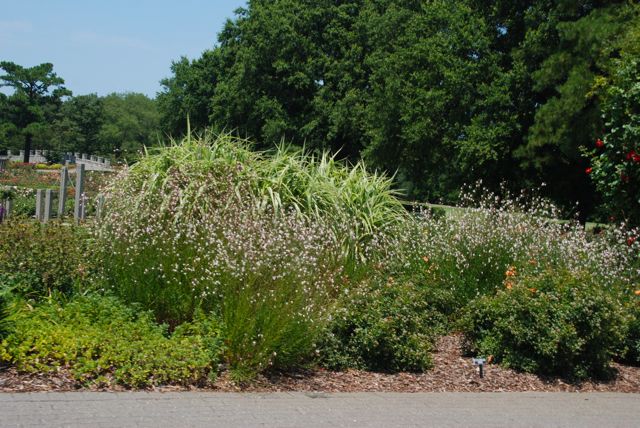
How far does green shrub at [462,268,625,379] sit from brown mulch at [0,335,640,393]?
0.18 metres

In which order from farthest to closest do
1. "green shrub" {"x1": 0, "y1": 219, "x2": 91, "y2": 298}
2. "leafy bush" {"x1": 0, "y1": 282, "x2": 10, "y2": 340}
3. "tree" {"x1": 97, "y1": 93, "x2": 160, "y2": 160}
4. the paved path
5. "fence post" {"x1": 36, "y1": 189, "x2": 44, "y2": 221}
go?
"tree" {"x1": 97, "y1": 93, "x2": 160, "y2": 160}, "fence post" {"x1": 36, "y1": 189, "x2": 44, "y2": 221}, "green shrub" {"x1": 0, "y1": 219, "x2": 91, "y2": 298}, "leafy bush" {"x1": 0, "y1": 282, "x2": 10, "y2": 340}, the paved path

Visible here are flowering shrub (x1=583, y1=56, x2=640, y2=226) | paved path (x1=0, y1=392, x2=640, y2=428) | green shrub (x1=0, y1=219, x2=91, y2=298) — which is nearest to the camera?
paved path (x1=0, y1=392, x2=640, y2=428)

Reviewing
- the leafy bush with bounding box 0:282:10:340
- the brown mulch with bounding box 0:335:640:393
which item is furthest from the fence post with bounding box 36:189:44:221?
the brown mulch with bounding box 0:335:640:393

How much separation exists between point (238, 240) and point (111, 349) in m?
2.00

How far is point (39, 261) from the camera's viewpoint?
8.23m

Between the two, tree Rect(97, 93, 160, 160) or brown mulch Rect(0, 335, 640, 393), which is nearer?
brown mulch Rect(0, 335, 640, 393)

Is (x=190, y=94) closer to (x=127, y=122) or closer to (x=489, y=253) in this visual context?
(x=489, y=253)

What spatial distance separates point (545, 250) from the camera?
10.1m

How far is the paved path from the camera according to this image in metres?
5.48

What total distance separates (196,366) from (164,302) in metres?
1.46

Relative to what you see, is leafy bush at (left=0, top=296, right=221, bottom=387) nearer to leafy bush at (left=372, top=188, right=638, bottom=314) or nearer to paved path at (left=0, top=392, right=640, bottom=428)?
paved path at (left=0, top=392, right=640, bottom=428)

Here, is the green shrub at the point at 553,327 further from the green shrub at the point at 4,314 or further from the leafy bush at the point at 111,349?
the green shrub at the point at 4,314

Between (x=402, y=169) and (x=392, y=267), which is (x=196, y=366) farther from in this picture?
(x=402, y=169)

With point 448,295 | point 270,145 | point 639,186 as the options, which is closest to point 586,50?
point 639,186
